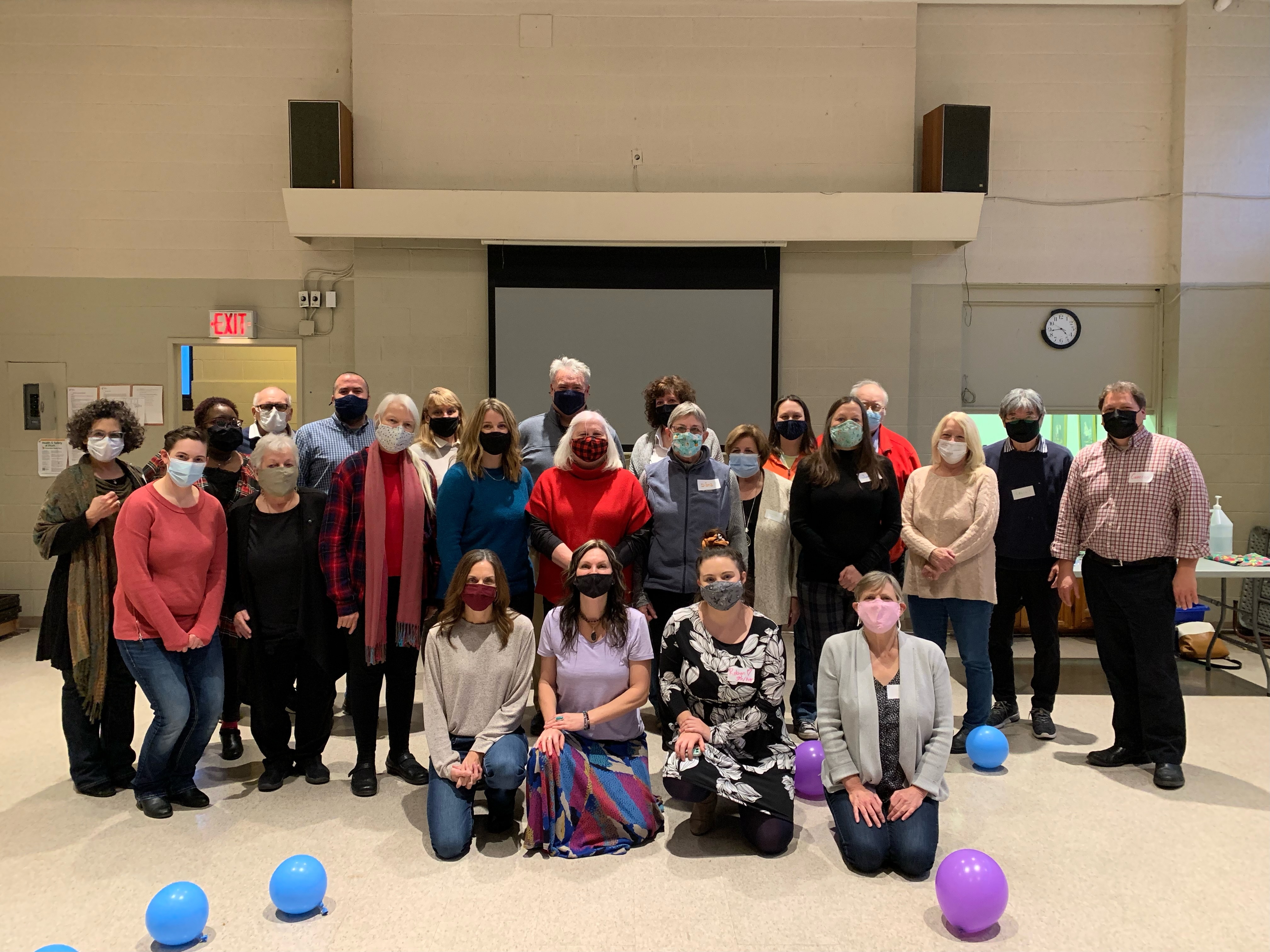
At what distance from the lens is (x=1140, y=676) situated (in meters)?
3.71

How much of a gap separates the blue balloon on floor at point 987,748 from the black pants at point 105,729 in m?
3.45

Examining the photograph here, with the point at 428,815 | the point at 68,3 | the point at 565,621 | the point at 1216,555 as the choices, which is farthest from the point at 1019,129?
the point at 68,3

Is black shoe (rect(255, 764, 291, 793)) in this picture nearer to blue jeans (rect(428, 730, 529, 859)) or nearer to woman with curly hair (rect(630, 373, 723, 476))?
blue jeans (rect(428, 730, 529, 859))

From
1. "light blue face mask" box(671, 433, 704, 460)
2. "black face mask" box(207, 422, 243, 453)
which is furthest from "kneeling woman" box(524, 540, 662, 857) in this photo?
"black face mask" box(207, 422, 243, 453)

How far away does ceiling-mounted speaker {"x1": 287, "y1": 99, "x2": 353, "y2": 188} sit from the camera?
620cm

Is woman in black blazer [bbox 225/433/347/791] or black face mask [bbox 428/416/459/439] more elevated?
black face mask [bbox 428/416/459/439]

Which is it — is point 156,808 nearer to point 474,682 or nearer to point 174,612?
point 174,612

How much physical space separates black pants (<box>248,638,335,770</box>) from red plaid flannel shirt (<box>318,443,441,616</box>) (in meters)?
0.27

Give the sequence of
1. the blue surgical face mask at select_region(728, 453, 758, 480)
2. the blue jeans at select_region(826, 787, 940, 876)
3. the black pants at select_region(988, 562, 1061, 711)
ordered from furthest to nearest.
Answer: the black pants at select_region(988, 562, 1061, 711)
the blue surgical face mask at select_region(728, 453, 758, 480)
the blue jeans at select_region(826, 787, 940, 876)

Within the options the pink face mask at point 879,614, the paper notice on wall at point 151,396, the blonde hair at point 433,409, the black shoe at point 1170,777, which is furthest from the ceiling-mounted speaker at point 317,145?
the black shoe at point 1170,777

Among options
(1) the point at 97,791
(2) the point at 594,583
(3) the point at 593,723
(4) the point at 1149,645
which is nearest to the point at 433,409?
Answer: (2) the point at 594,583

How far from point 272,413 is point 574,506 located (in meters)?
1.64

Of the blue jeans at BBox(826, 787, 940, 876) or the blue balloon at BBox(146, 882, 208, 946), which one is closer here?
the blue balloon at BBox(146, 882, 208, 946)

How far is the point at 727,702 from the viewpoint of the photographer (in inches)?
124
